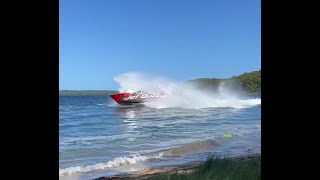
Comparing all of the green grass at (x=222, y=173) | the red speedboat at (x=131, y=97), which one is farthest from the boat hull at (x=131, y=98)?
the green grass at (x=222, y=173)

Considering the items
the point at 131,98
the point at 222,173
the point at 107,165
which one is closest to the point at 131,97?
the point at 131,98

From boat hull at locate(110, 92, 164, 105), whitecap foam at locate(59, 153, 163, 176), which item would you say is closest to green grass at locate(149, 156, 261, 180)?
whitecap foam at locate(59, 153, 163, 176)

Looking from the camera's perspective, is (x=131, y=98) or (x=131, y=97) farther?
(x=131, y=97)

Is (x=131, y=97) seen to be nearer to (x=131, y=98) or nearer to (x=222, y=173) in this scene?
(x=131, y=98)

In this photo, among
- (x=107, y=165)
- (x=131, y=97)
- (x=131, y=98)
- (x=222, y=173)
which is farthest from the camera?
(x=131, y=97)

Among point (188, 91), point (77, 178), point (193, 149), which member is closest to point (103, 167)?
point (77, 178)

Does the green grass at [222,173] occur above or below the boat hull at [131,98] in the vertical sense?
below

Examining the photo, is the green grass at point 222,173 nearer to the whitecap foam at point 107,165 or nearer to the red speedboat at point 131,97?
the whitecap foam at point 107,165

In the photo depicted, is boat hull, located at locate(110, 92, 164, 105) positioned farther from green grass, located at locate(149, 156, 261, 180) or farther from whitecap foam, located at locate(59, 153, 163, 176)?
green grass, located at locate(149, 156, 261, 180)

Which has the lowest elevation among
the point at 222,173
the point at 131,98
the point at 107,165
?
the point at 107,165
